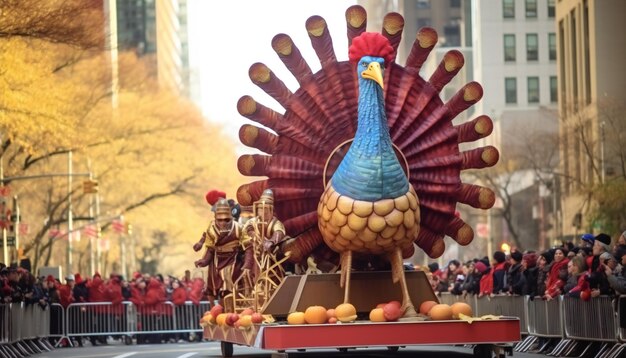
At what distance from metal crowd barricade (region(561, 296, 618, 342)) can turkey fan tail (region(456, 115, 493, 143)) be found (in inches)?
A: 130

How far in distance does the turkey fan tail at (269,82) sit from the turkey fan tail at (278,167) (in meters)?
0.84

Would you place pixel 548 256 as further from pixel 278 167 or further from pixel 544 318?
pixel 278 167

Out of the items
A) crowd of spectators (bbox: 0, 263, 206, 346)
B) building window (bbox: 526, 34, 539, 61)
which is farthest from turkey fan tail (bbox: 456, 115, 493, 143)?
building window (bbox: 526, 34, 539, 61)

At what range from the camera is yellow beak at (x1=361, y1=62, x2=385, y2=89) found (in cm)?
2228

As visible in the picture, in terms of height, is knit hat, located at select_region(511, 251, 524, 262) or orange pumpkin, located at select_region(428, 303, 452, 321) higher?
knit hat, located at select_region(511, 251, 524, 262)

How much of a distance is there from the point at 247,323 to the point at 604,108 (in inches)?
2118

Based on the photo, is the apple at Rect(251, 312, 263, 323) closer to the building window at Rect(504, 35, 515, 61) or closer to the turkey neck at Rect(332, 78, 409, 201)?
the turkey neck at Rect(332, 78, 409, 201)

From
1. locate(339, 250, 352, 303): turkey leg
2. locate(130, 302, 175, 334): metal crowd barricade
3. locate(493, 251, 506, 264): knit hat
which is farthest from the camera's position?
locate(130, 302, 175, 334): metal crowd barricade

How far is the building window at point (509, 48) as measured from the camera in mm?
122500

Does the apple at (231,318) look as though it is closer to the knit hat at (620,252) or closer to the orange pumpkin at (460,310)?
the orange pumpkin at (460,310)

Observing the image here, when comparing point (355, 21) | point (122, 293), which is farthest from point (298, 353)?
point (122, 293)

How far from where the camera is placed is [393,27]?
24.8 meters

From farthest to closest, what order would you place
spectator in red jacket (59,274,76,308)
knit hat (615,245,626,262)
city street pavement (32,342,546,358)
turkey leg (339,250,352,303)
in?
spectator in red jacket (59,274,76,308)
city street pavement (32,342,546,358)
knit hat (615,245,626,262)
turkey leg (339,250,352,303)

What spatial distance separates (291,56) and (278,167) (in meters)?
1.67
